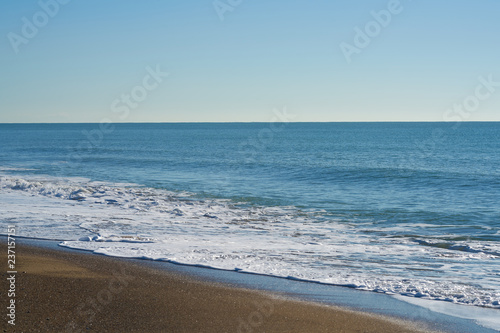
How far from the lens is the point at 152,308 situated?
709cm

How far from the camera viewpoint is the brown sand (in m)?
6.46

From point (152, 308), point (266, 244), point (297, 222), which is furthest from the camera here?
point (297, 222)

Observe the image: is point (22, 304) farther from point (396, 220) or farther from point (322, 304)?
point (396, 220)

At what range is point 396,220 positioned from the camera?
16625mm

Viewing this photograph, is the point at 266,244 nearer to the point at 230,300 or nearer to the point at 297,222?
the point at 297,222

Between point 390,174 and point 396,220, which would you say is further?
point 390,174

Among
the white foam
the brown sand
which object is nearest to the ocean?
the white foam

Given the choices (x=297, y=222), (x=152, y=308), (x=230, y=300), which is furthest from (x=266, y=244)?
(x=152, y=308)

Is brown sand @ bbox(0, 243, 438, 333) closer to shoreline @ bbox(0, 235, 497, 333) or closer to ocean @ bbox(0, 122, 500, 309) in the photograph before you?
shoreline @ bbox(0, 235, 497, 333)

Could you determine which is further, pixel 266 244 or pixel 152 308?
pixel 266 244

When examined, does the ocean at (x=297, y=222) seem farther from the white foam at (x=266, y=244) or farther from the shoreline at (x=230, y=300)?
the shoreline at (x=230, y=300)

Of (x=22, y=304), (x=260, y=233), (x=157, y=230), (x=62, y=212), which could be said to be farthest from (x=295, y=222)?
(x=22, y=304)

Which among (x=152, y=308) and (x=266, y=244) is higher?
(x=152, y=308)

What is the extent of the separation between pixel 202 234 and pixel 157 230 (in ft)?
4.54
